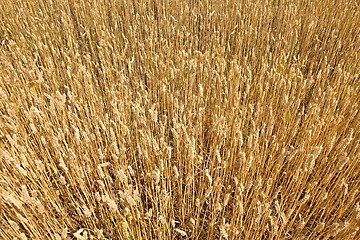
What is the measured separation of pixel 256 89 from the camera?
1818 millimetres

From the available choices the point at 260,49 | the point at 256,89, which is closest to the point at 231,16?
the point at 260,49

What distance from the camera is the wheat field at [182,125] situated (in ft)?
3.85

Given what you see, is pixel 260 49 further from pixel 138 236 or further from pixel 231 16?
pixel 138 236

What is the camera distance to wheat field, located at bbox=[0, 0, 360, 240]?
3.85ft

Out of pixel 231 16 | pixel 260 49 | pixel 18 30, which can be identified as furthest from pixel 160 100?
pixel 18 30

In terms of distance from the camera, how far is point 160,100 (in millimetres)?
1869

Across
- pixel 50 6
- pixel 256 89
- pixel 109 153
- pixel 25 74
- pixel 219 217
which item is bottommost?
pixel 219 217

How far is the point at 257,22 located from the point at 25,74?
5.51 feet

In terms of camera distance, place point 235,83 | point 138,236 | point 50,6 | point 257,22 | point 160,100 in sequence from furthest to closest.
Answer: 1. point 50,6
2. point 257,22
3. point 160,100
4. point 235,83
5. point 138,236

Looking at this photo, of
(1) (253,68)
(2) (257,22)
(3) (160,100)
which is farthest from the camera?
(2) (257,22)

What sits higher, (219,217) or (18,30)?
(18,30)

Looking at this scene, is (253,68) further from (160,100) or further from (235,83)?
(160,100)

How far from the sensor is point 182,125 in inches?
49.2

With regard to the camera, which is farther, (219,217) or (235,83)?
(235,83)
